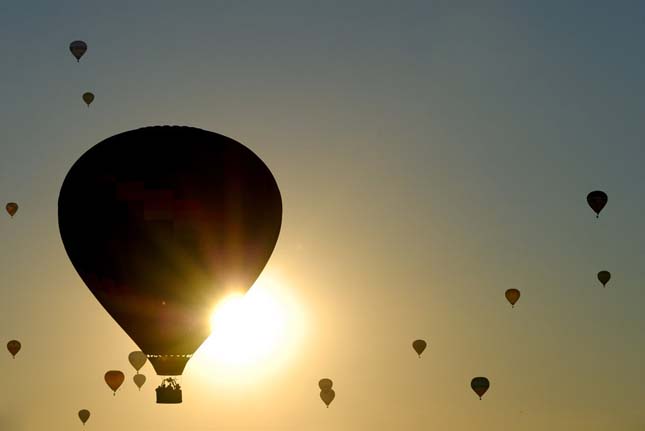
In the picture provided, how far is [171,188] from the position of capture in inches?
2066

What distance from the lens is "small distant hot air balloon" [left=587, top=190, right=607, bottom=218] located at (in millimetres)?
67688

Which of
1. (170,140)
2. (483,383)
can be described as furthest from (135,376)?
(170,140)

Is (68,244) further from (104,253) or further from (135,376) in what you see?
(135,376)

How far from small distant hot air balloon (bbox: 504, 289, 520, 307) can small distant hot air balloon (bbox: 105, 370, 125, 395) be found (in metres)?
16.2

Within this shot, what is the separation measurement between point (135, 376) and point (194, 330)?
17.4 m

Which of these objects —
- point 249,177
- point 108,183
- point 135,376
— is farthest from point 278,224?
point 135,376

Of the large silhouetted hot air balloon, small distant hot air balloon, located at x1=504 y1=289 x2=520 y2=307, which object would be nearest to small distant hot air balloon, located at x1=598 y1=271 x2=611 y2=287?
small distant hot air balloon, located at x1=504 y1=289 x2=520 y2=307

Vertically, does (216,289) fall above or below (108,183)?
below

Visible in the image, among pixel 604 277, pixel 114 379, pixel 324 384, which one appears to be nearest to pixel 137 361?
pixel 114 379

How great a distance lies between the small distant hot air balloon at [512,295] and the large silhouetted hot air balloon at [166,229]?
19.6 meters

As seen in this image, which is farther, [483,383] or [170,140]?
[483,383]

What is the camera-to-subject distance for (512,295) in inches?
2798

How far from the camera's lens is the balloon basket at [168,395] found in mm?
51500

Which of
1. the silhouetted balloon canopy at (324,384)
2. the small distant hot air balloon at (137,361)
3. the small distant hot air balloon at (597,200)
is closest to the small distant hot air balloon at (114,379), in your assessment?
the small distant hot air balloon at (137,361)
